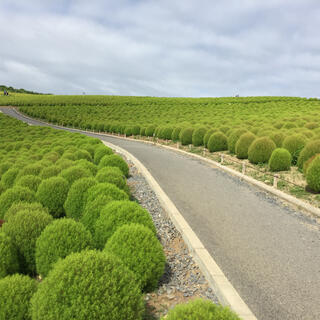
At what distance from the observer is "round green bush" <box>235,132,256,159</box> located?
16.1 metres

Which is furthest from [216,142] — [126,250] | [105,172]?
[126,250]

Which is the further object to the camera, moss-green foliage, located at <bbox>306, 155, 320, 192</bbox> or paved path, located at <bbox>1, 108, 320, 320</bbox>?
moss-green foliage, located at <bbox>306, 155, 320, 192</bbox>

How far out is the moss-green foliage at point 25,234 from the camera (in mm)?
4955

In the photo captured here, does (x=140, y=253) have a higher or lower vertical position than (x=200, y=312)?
lower

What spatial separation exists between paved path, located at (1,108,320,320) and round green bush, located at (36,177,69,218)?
3.62 metres

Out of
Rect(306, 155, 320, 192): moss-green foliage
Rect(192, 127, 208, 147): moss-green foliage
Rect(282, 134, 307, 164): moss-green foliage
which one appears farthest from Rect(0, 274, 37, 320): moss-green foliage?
Rect(192, 127, 208, 147): moss-green foliage

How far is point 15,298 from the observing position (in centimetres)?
338

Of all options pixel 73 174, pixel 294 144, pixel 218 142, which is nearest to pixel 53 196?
pixel 73 174

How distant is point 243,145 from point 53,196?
11.9m

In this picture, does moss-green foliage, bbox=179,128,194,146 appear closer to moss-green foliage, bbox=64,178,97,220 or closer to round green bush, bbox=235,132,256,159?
round green bush, bbox=235,132,256,159

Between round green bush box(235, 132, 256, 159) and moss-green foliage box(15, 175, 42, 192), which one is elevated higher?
round green bush box(235, 132, 256, 159)

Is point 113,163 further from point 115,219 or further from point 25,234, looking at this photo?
point 25,234

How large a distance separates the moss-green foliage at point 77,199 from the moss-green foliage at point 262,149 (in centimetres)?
1026

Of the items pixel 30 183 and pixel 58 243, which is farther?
pixel 30 183
